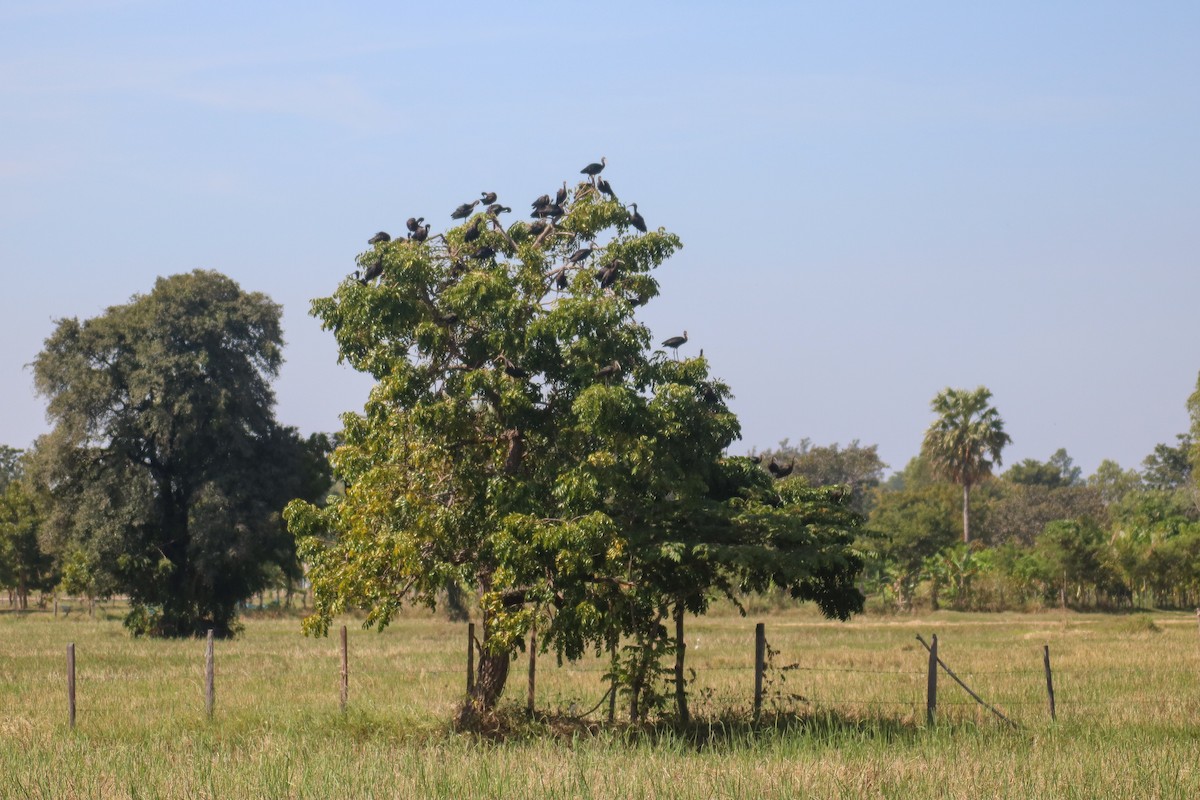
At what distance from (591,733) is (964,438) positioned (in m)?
64.5

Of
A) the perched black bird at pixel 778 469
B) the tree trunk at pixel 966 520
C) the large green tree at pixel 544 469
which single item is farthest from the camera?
the tree trunk at pixel 966 520

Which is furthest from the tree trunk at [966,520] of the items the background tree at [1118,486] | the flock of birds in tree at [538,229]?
the flock of birds in tree at [538,229]

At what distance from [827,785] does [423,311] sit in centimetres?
Answer: 885

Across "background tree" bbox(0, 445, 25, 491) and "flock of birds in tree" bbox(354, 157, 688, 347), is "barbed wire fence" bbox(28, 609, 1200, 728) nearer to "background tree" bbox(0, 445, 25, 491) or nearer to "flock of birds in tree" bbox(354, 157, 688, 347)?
"flock of birds in tree" bbox(354, 157, 688, 347)

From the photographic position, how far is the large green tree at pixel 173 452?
45.4 m

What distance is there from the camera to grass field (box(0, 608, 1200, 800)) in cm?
1308

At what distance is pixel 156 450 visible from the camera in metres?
47.2

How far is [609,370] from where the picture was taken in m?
16.8

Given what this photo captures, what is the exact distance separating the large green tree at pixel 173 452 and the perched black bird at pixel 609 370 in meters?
30.0

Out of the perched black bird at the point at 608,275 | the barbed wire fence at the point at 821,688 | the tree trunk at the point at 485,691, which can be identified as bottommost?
the barbed wire fence at the point at 821,688

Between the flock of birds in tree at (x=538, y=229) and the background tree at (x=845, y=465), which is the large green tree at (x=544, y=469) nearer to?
the flock of birds in tree at (x=538, y=229)

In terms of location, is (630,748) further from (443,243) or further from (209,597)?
(209,597)

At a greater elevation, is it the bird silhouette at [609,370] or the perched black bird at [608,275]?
the perched black bird at [608,275]

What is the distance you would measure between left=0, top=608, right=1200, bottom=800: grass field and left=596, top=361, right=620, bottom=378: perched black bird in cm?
453
